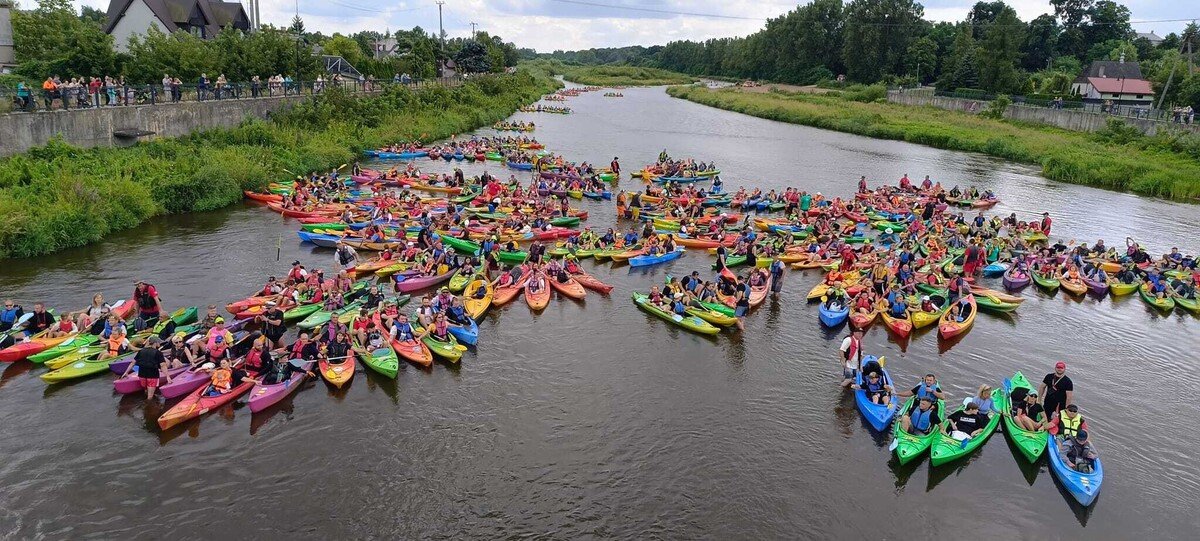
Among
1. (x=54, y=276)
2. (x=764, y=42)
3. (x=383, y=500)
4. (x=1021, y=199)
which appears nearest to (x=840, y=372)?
(x=383, y=500)

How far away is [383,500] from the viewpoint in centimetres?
1516

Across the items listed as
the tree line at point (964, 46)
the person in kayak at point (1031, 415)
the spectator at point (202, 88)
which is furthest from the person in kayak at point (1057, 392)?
the tree line at point (964, 46)

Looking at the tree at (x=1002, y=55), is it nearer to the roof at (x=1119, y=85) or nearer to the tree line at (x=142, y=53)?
the roof at (x=1119, y=85)

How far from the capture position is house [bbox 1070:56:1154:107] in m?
84.7

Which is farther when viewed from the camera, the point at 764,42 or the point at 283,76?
the point at 764,42

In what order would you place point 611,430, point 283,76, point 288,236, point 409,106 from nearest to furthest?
point 611,430 < point 288,236 < point 283,76 < point 409,106

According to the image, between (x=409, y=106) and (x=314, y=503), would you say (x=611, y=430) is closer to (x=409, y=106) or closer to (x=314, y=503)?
(x=314, y=503)

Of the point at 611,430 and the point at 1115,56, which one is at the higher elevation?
the point at 1115,56

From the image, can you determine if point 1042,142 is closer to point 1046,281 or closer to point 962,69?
point 962,69

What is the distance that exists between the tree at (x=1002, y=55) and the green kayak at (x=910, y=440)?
84.8 metres

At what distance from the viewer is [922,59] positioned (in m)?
118

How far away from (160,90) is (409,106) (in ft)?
101

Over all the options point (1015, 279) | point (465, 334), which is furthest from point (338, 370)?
point (1015, 279)

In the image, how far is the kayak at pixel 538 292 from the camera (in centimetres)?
2500
